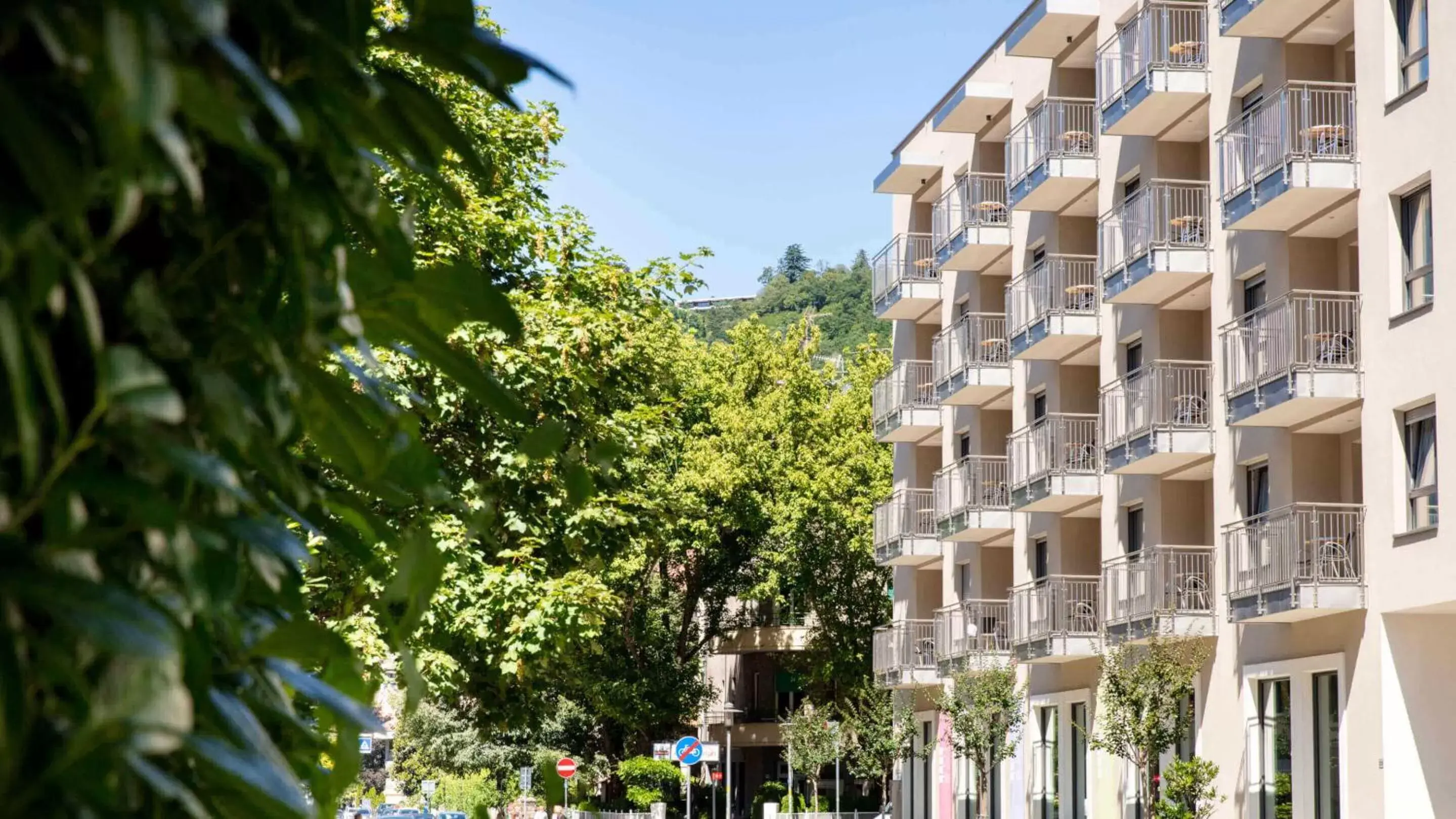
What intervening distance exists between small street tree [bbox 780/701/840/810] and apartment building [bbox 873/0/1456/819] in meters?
11.7

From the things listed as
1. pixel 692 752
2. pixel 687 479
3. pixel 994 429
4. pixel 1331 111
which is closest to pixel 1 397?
pixel 1331 111

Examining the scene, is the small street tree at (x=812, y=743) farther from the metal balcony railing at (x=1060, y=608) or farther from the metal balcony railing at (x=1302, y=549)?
the metal balcony railing at (x=1302, y=549)

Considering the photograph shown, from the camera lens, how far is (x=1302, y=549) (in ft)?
87.7

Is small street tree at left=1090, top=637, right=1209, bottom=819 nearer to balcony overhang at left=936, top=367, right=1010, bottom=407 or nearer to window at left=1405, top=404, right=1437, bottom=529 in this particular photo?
window at left=1405, top=404, right=1437, bottom=529

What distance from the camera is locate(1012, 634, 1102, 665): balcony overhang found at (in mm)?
35250

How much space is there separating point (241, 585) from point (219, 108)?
1.17 feet

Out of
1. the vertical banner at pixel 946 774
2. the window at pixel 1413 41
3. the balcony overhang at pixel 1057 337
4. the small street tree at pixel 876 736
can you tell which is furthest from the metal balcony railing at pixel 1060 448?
the window at pixel 1413 41

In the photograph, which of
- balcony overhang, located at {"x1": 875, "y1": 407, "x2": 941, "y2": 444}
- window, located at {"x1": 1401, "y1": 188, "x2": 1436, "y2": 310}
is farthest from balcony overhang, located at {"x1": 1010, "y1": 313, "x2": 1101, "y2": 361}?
window, located at {"x1": 1401, "y1": 188, "x2": 1436, "y2": 310}

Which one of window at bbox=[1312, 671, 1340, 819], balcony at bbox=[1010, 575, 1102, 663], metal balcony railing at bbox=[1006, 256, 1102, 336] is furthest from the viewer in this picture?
metal balcony railing at bbox=[1006, 256, 1102, 336]

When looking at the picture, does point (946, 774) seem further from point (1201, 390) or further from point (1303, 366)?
point (1303, 366)

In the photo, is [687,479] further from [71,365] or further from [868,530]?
[71,365]

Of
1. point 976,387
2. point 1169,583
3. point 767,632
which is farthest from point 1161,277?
point 767,632

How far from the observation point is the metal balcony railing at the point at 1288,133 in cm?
2611

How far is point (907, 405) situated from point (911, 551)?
3.59 meters
